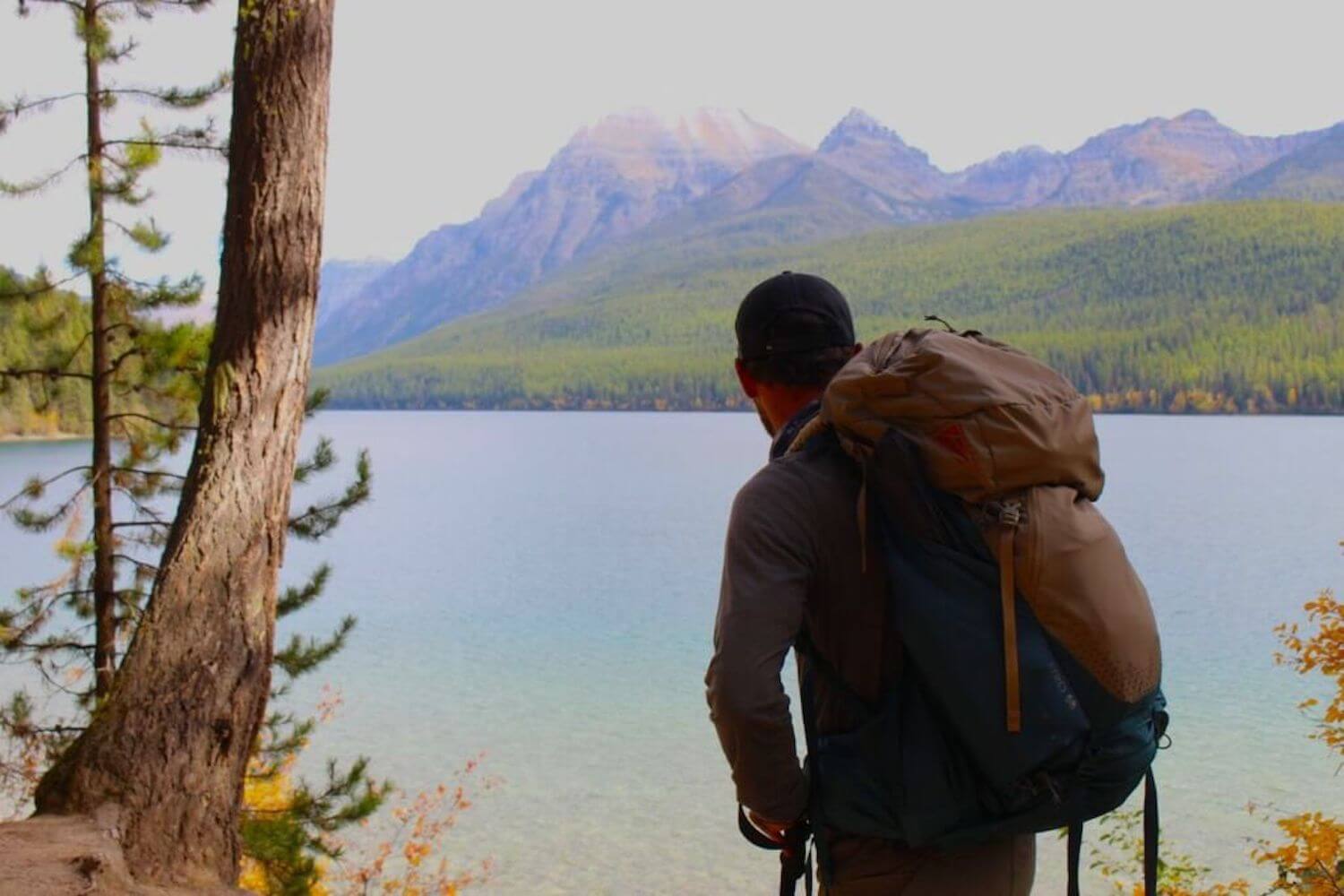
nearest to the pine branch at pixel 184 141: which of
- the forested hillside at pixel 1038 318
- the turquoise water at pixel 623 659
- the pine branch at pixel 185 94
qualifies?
the pine branch at pixel 185 94

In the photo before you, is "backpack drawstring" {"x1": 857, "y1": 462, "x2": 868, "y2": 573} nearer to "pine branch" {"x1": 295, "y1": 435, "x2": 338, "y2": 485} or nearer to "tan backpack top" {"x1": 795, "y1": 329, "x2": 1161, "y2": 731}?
"tan backpack top" {"x1": 795, "y1": 329, "x2": 1161, "y2": 731}

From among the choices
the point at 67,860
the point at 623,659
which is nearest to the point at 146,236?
the point at 67,860

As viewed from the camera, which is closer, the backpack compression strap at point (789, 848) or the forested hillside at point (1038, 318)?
the backpack compression strap at point (789, 848)

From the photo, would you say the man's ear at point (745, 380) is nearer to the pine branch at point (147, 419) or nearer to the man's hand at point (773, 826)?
the man's hand at point (773, 826)

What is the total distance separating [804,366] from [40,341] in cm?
473

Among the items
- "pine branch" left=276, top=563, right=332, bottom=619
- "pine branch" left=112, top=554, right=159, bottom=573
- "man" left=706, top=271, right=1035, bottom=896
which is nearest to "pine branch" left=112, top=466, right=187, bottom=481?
"pine branch" left=112, top=554, right=159, bottom=573

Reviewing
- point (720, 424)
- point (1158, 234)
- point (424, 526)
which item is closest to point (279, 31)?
point (424, 526)

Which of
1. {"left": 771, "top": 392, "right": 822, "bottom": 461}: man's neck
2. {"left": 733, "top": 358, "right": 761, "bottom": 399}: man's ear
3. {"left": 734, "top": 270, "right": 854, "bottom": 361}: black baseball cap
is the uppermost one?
{"left": 734, "top": 270, "right": 854, "bottom": 361}: black baseball cap

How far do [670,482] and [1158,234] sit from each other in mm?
99492

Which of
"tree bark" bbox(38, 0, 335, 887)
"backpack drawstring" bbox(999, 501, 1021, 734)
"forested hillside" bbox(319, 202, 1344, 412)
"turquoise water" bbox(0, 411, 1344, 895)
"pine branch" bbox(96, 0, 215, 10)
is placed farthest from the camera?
"forested hillside" bbox(319, 202, 1344, 412)

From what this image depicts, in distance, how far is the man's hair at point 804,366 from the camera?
1680 mm

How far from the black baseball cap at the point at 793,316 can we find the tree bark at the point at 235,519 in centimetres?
227

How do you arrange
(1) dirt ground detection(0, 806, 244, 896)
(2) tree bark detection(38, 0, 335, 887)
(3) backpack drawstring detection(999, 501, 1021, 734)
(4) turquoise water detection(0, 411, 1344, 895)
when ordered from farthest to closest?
1. (4) turquoise water detection(0, 411, 1344, 895)
2. (2) tree bark detection(38, 0, 335, 887)
3. (1) dirt ground detection(0, 806, 244, 896)
4. (3) backpack drawstring detection(999, 501, 1021, 734)

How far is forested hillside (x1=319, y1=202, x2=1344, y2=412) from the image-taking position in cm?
8856
